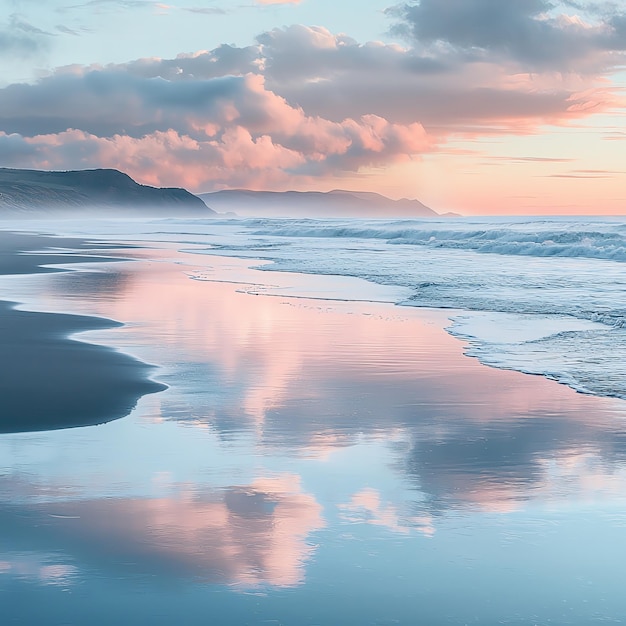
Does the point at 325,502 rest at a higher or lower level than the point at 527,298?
lower

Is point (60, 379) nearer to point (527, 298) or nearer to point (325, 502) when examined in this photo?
point (325, 502)

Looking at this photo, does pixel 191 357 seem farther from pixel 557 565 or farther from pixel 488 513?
pixel 557 565

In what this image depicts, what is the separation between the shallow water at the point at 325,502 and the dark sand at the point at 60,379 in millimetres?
336

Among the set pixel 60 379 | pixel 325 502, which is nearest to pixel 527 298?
pixel 60 379

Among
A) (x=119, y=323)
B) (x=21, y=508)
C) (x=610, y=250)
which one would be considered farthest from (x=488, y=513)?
(x=610, y=250)

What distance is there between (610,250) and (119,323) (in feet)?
90.4

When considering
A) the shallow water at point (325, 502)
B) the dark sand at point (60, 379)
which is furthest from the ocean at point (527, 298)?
the dark sand at point (60, 379)

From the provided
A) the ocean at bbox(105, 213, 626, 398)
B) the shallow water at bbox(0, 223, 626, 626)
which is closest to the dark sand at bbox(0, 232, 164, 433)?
the shallow water at bbox(0, 223, 626, 626)

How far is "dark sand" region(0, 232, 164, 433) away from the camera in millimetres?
7949

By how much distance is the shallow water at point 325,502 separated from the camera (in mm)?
4289

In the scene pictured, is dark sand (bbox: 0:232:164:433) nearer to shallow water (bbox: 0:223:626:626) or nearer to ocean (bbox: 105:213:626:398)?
shallow water (bbox: 0:223:626:626)

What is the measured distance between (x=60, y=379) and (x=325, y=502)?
15.6 ft

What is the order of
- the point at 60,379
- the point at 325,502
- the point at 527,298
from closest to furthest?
the point at 325,502 → the point at 60,379 → the point at 527,298

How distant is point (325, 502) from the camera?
5.66m
